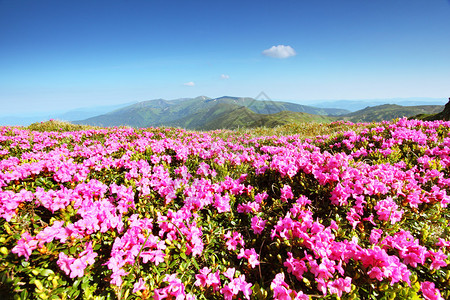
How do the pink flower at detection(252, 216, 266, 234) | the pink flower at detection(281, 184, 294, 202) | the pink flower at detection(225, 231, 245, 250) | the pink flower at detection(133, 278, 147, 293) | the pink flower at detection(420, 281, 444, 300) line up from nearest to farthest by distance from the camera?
the pink flower at detection(420, 281, 444, 300) → the pink flower at detection(133, 278, 147, 293) → the pink flower at detection(225, 231, 245, 250) → the pink flower at detection(252, 216, 266, 234) → the pink flower at detection(281, 184, 294, 202)

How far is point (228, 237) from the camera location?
2.93 m

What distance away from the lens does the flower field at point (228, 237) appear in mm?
2078

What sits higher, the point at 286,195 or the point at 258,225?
the point at 286,195

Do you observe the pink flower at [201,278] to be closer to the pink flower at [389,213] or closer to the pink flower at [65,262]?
the pink flower at [65,262]

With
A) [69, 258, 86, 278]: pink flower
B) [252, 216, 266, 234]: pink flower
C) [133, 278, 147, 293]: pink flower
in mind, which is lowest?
[133, 278, 147, 293]: pink flower

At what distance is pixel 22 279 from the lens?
218 centimetres

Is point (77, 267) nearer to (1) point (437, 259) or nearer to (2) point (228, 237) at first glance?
(2) point (228, 237)

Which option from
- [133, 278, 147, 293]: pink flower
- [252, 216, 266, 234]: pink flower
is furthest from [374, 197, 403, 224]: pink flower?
[133, 278, 147, 293]: pink flower

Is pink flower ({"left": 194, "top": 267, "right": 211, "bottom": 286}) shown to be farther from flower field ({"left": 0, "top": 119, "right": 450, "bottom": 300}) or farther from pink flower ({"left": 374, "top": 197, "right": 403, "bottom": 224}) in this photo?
pink flower ({"left": 374, "top": 197, "right": 403, "bottom": 224})

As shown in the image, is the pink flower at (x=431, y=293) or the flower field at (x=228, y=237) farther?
the flower field at (x=228, y=237)

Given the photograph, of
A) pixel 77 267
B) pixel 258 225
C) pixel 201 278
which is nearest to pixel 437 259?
pixel 258 225

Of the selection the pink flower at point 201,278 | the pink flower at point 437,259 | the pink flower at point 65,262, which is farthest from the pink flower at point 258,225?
the pink flower at point 65,262

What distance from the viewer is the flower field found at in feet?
6.82

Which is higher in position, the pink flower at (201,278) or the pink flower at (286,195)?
the pink flower at (286,195)
